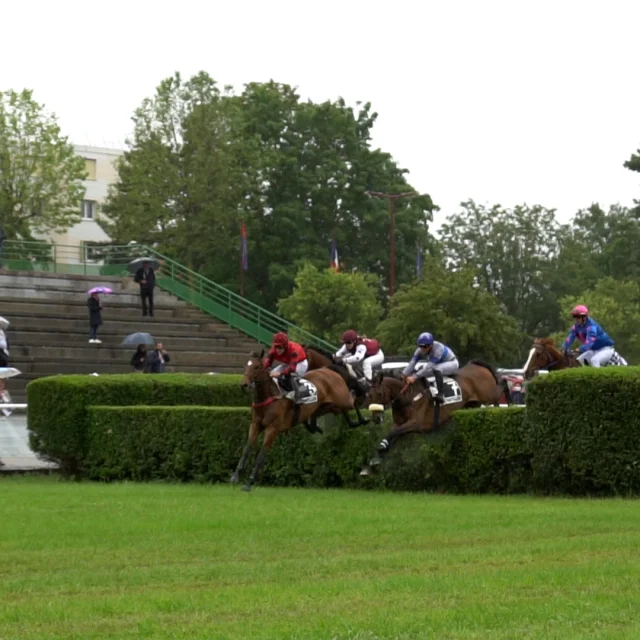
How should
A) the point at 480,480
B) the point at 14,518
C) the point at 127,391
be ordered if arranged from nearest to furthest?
the point at 14,518 < the point at 480,480 < the point at 127,391

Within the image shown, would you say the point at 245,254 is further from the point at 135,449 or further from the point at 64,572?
the point at 64,572

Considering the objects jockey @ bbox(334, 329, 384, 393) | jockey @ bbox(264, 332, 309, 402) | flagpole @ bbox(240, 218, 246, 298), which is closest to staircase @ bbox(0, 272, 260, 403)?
jockey @ bbox(334, 329, 384, 393)

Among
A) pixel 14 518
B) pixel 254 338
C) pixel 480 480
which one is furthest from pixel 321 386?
pixel 254 338

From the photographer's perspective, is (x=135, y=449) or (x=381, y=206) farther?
(x=381, y=206)

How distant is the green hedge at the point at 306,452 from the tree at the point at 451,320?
33307 millimetres

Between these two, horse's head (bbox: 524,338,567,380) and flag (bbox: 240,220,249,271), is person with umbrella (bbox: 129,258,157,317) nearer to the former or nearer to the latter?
horse's head (bbox: 524,338,567,380)

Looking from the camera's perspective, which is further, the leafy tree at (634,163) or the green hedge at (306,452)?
the leafy tree at (634,163)

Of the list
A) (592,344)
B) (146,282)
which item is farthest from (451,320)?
(592,344)

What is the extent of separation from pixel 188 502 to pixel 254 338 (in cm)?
3108

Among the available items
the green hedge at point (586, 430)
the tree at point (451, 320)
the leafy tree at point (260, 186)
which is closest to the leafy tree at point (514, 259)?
the leafy tree at point (260, 186)

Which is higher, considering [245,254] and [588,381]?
[245,254]

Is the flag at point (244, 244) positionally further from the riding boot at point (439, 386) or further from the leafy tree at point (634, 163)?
the riding boot at point (439, 386)

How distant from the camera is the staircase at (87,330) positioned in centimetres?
4316

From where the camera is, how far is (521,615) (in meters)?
9.47
